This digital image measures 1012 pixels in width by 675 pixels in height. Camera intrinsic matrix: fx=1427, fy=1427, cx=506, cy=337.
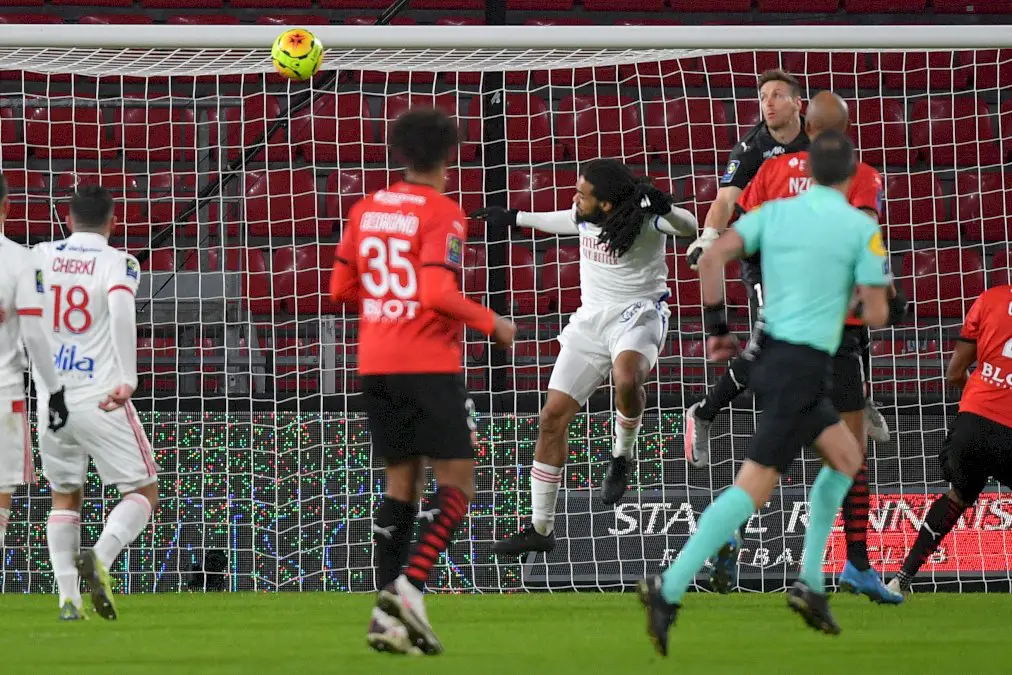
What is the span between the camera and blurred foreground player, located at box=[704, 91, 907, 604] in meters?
6.18

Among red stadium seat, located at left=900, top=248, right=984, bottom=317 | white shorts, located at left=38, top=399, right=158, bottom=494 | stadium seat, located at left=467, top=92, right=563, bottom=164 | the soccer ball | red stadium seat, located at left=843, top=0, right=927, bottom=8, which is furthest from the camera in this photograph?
red stadium seat, located at left=843, top=0, right=927, bottom=8

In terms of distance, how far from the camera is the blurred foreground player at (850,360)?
6.18m

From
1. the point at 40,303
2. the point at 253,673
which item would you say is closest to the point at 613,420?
the point at 40,303

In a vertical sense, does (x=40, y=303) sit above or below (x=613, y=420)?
above

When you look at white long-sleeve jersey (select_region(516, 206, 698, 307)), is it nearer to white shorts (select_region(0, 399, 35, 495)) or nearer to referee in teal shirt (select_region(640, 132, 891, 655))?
referee in teal shirt (select_region(640, 132, 891, 655))

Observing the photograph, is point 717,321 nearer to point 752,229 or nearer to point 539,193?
point 752,229

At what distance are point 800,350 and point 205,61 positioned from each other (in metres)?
5.31

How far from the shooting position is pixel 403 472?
182 inches

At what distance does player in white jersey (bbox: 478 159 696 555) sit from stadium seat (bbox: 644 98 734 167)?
3560mm

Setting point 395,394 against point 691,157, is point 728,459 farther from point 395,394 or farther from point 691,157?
point 395,394

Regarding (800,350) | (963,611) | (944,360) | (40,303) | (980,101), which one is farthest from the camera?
(980,101)

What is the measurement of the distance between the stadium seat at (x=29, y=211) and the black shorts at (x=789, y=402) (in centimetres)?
704

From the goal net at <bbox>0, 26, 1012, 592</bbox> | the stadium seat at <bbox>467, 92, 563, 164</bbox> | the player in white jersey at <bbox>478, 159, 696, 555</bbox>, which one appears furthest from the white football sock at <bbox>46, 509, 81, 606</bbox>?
the stadium seat at <bbox>467, 92, 563, 164</bbox>

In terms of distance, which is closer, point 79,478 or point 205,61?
point 79,478
